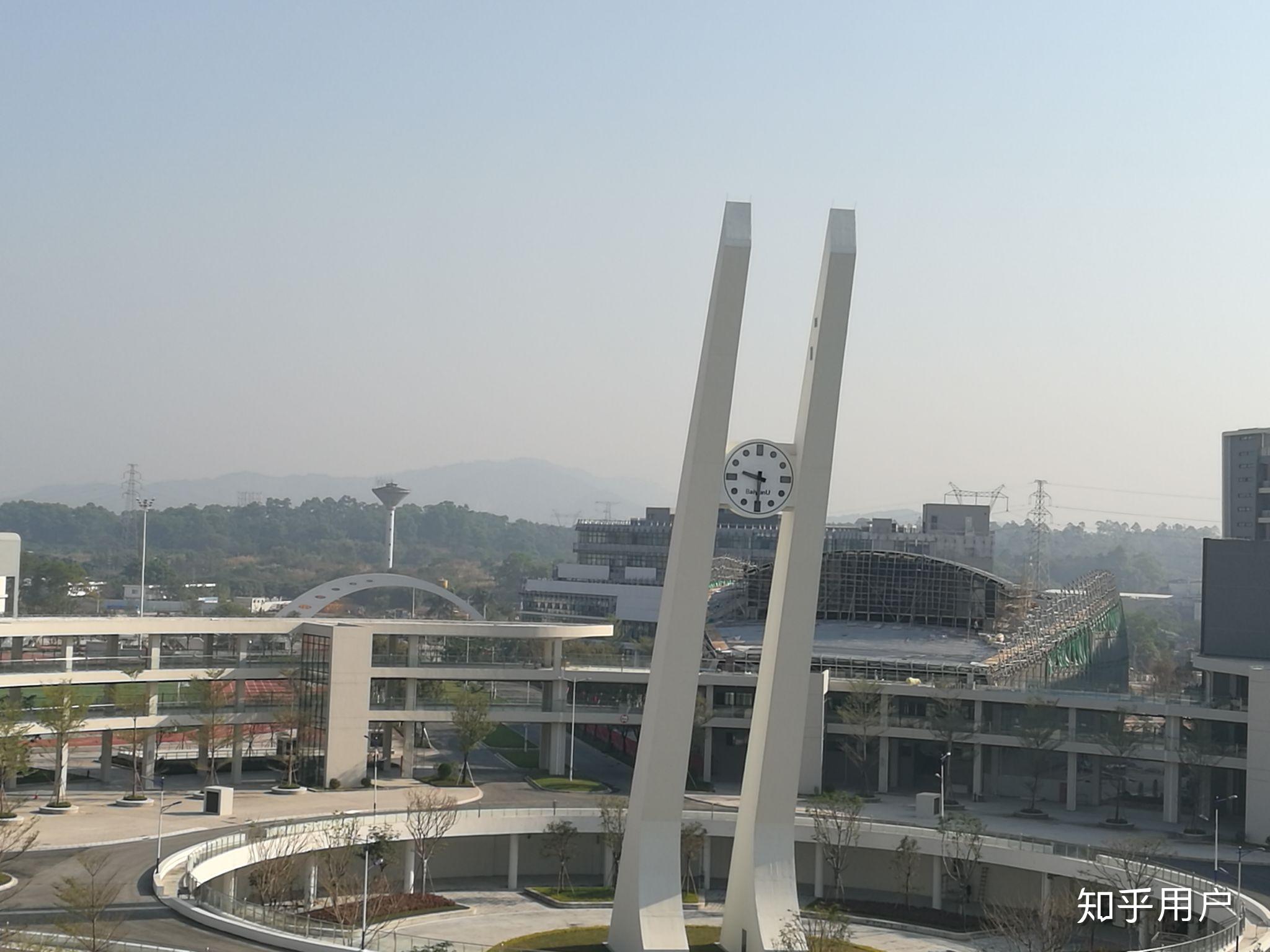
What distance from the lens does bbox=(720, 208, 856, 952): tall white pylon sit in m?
41.0

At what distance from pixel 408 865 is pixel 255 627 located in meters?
21.3

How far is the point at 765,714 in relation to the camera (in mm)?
41375

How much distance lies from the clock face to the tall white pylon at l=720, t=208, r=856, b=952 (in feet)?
1.15

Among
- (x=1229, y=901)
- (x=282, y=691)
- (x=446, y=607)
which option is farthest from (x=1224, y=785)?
(x=446, y=607)

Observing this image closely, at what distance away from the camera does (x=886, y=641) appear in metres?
92.4

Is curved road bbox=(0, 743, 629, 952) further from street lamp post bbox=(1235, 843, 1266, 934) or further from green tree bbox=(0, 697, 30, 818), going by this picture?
street lamp post bbox=(1235, 843, 1266, 934)

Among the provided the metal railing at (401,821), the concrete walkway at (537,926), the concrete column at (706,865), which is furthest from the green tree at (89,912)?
the concrete column at (706,865)

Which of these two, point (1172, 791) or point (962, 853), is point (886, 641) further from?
point (962, 853)

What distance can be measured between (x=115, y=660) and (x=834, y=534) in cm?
11154

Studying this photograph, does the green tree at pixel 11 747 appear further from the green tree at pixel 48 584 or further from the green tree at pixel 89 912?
the green tree at pixel 48 584

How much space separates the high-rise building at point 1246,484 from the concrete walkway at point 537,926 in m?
38.9

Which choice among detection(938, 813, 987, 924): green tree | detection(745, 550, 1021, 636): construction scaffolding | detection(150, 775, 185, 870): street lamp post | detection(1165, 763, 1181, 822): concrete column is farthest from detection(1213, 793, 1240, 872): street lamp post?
detection(150, 775, 185, 870): street lamp post

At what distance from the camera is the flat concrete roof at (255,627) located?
66.9 meters

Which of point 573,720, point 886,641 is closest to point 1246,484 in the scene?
point 886,641
